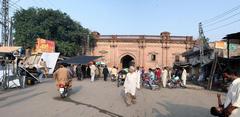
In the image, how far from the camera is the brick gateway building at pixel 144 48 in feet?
174

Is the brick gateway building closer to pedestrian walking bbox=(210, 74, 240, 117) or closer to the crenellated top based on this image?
the crenellated top

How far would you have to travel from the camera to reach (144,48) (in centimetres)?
5359

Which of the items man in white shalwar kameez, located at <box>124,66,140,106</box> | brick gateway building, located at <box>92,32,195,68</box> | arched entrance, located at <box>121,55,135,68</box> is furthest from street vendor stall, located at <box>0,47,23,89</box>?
arched entrance, located at <box>121,55,135,68</box>

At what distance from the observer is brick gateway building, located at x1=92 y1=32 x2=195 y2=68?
5312cm

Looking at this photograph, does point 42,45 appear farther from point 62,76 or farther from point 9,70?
point 62,76

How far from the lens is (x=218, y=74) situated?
1061 inches

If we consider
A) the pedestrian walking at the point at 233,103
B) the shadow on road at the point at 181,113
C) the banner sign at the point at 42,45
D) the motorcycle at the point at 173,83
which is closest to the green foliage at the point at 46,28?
the banner sign at the point at 42,45

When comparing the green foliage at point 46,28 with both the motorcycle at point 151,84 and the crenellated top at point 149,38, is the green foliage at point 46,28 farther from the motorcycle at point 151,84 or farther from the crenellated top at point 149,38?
the motorcycle at point 151,84

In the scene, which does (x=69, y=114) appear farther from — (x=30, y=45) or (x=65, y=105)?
(x=30, y=45)

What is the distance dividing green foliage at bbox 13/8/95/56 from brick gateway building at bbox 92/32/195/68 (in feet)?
22.0

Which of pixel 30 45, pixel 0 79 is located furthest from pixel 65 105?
pixel 30 45

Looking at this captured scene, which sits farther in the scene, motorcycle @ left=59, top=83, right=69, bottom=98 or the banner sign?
the banner sign

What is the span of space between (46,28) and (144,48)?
1613 centimetres

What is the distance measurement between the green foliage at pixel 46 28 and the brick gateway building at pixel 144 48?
22.0ft
